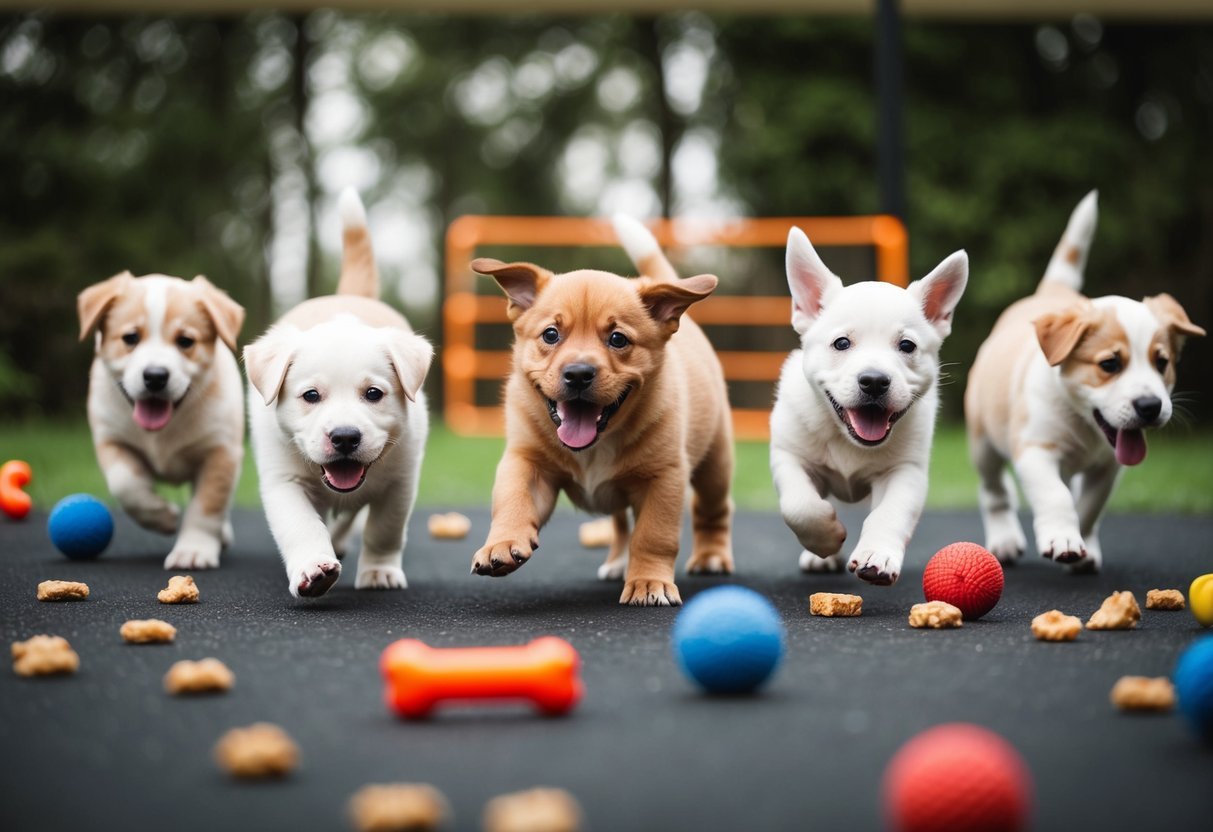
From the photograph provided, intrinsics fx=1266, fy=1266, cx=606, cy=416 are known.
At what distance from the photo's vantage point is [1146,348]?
455 cm

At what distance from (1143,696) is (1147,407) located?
6.84 ft

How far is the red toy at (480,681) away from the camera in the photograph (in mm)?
2582

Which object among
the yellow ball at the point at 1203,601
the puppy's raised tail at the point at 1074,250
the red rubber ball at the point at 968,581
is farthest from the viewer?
the puppy's raised tail at the point at 1074,250

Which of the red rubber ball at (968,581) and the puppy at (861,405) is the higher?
the puppy at (861,405)

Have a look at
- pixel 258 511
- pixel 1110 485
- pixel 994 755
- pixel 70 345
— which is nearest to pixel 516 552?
pixel 994 755

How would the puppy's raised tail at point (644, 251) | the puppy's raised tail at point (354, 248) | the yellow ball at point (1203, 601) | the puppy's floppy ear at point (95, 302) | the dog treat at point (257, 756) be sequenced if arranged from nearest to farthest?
the dog treat at point (257, 756)
the yellow ball at point (1203, 601)
the puppy's floppy ear at point (95, 302)
the puppy's raised tail at point (644, 251)
the puppy's raised tail at point (354, 248)

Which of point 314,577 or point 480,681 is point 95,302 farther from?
point 480,681

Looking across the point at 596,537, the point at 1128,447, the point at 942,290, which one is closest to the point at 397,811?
the point at 942,290

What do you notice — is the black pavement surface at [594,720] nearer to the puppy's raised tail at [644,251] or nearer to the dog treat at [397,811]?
the dog treat at [397,811]

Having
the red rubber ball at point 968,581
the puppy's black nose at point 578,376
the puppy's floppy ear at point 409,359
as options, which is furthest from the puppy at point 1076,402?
the puppy's floppy ear at point 409,359

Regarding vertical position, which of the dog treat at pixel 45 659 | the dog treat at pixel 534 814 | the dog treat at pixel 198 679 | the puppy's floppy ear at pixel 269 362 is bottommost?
the dog treat at pixel 534 814

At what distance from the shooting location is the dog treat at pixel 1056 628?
3.39 meters

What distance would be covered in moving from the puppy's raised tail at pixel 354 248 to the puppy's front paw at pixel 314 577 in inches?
68.0

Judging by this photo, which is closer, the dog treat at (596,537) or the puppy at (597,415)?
the puppy at (597,415)
